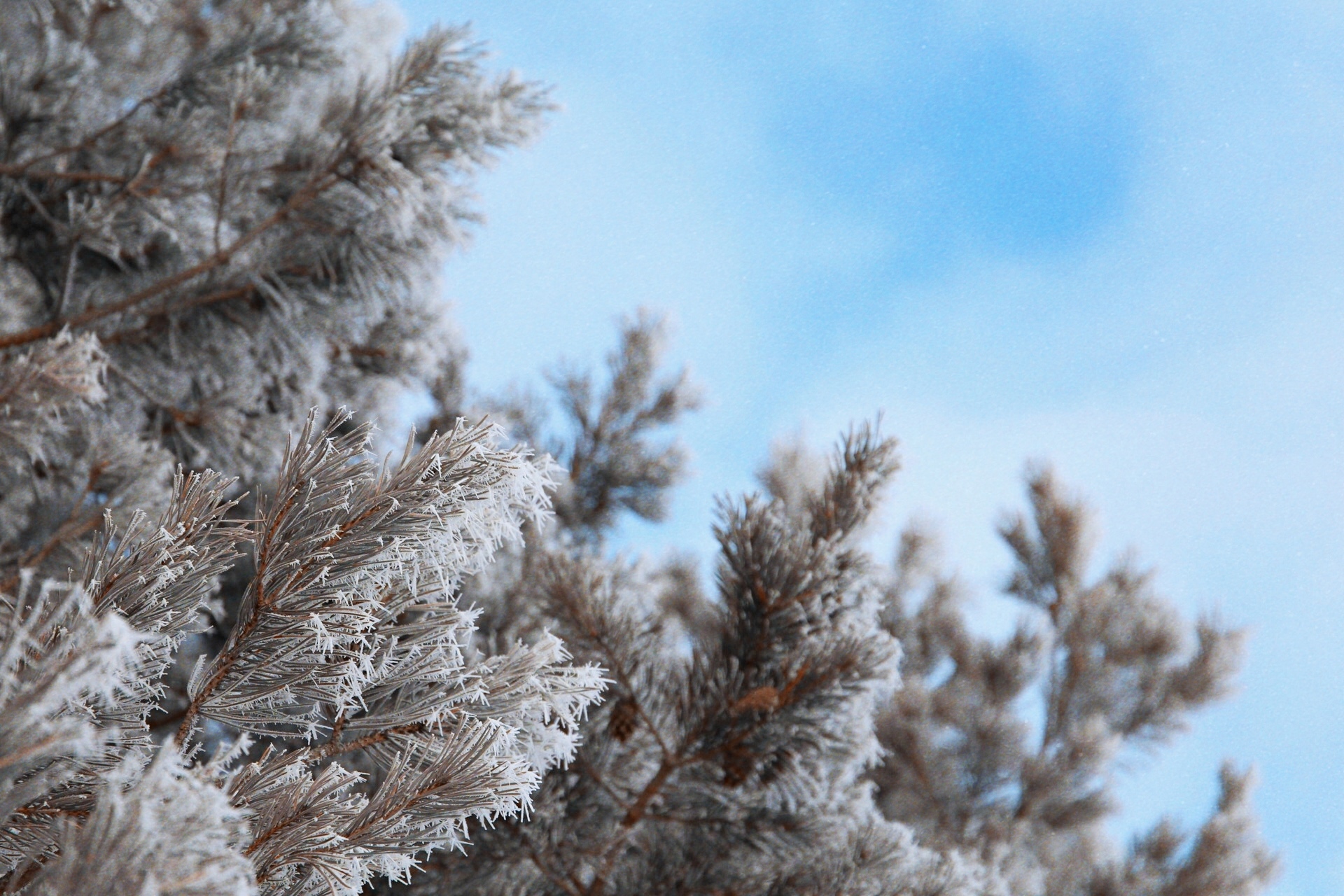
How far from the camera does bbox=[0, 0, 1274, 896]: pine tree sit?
2.12 feet

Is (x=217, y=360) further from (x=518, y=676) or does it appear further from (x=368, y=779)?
(x=518, y=676)

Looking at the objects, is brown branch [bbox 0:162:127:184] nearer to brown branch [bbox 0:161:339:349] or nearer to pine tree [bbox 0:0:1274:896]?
pine tree [bbox 0:0:1274:896]

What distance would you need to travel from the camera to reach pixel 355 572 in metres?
0.66

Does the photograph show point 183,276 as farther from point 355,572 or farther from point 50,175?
point 355,572

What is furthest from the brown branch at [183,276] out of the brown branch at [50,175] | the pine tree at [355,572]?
the brown branch at [50,175]

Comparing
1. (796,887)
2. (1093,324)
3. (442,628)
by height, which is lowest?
(442,628)

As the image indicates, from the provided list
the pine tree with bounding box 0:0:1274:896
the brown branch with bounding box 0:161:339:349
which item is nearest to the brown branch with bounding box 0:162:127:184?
the pine tree with bounding box 0:0:1274:896

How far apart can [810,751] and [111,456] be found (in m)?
1.30

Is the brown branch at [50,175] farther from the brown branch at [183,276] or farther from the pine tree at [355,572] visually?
the brown branch at [183,276]

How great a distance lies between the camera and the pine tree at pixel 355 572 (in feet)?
2.12

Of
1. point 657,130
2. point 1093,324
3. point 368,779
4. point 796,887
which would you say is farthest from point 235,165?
point 657,130

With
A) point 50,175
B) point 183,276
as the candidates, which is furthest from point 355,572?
point 50,175

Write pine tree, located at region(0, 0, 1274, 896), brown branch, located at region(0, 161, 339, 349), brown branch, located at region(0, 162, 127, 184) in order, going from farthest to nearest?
1. brown branch, located at region(0, 162, 127, 184)
2. brown branch, located at region(0, 161, 339, 349)
3. pine tree, located at region(0, 0, 1274, 896)

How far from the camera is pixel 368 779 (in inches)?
58.0
